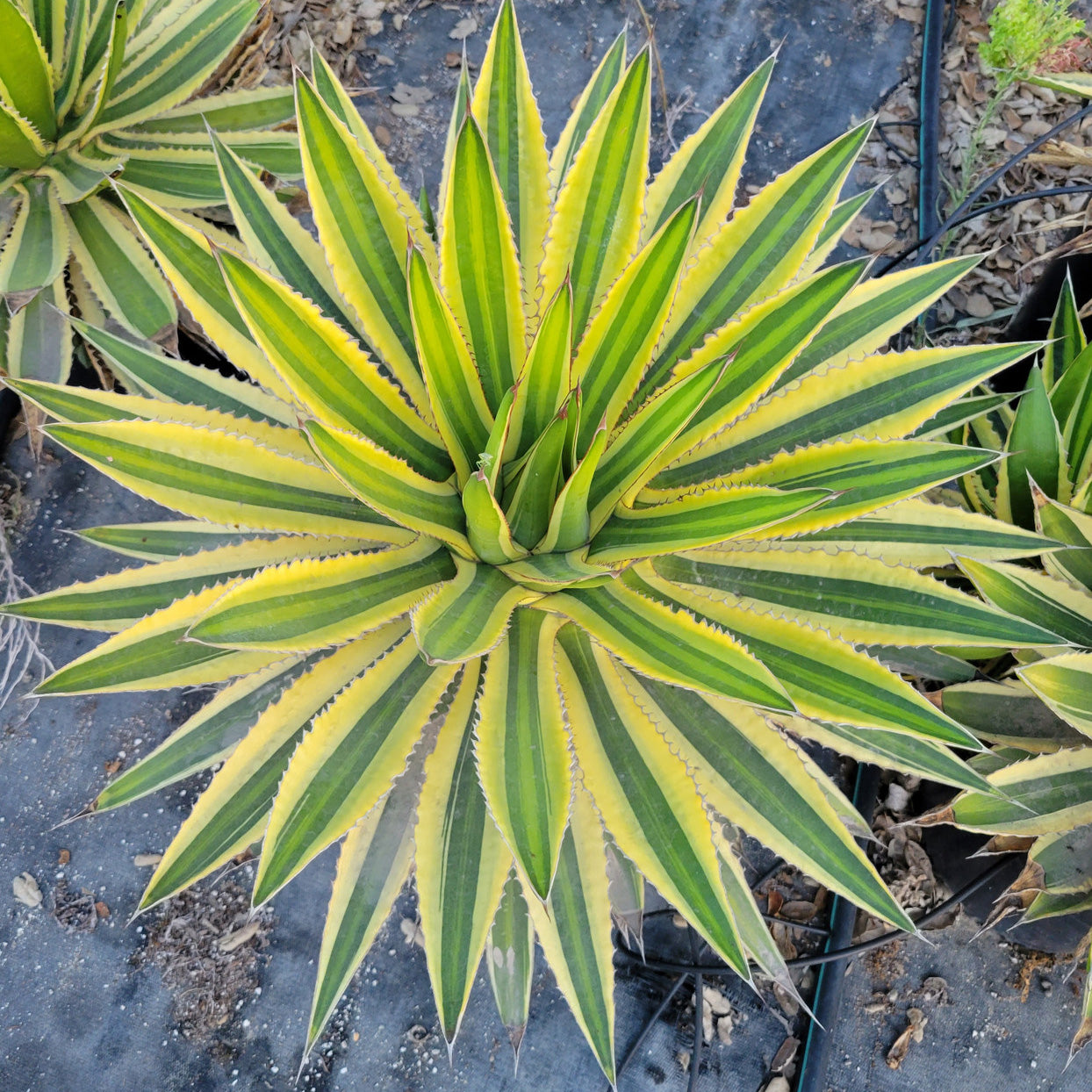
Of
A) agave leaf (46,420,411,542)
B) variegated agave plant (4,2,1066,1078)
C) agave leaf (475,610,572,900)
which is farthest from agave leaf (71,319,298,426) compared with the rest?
agave leaf (475,610,572,900)

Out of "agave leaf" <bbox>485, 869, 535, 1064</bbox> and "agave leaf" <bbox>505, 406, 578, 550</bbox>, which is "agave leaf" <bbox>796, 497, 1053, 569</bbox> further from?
"agave leaf" <bbox>485, 869, 535, 1064</bbox>

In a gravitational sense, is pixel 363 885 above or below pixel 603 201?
below

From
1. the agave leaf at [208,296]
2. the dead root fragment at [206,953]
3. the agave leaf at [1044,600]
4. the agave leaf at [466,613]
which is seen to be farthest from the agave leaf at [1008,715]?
the dead root fragment at [206,953]

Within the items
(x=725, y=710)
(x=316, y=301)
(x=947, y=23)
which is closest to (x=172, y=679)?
(x=316, y=301)

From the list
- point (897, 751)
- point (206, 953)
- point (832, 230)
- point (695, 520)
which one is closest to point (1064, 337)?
point (832, 230)

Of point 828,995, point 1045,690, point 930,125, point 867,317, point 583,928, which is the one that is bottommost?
point 828,995

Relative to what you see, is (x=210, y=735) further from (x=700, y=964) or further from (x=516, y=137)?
(x=700, y=964)

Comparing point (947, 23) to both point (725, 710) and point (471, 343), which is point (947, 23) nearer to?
point (471, 343)

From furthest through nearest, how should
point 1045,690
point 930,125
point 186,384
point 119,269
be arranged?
point 930,125, point 119,269, point 1045,690, point 186,384
